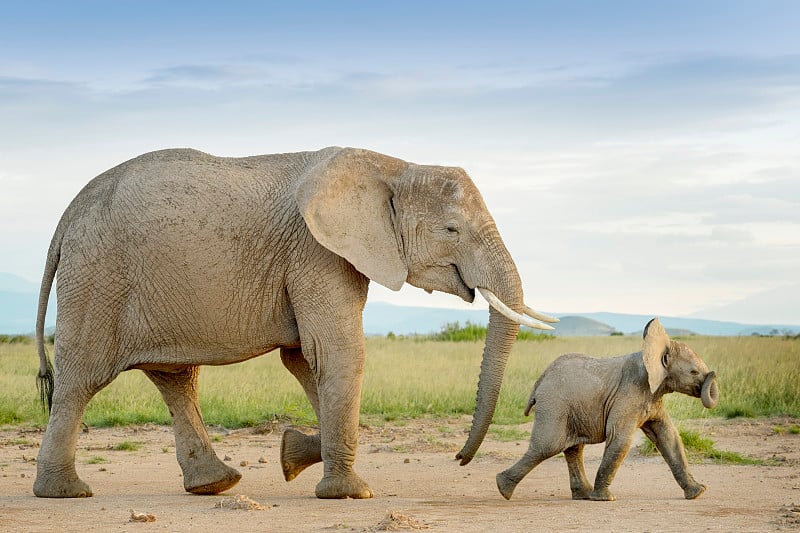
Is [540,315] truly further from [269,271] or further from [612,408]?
[269,271]

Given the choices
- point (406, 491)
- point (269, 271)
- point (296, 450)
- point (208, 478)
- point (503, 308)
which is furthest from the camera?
point (406, 491)

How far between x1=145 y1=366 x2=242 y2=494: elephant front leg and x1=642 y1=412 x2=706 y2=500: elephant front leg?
11.0ft

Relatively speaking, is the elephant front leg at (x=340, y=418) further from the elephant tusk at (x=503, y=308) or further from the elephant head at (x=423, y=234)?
the elephant tusk at (x=503, y=308)

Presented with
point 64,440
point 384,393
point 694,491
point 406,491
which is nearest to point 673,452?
point 694,491

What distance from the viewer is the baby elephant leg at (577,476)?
30.0 ft

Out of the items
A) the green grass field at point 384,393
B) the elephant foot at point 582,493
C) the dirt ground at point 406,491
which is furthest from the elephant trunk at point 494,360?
the green grass field at point 384,393

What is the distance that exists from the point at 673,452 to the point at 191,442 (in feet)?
12.6

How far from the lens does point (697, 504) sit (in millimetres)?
8578

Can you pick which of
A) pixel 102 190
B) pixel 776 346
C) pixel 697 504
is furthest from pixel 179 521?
pixel 776 346

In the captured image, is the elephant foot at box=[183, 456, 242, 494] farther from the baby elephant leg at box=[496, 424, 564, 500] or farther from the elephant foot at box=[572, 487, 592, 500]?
the elephant foot at box=[572, 487, 592, 500]

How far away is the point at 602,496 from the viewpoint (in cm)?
881

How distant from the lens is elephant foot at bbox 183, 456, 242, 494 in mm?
9492

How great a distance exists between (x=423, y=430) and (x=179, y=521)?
6.56 m

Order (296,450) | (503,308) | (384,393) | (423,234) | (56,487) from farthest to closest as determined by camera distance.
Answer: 1. (384,393)
2. (296,450)
3. (56,487)
4. (423,234)
5. (503,308)
